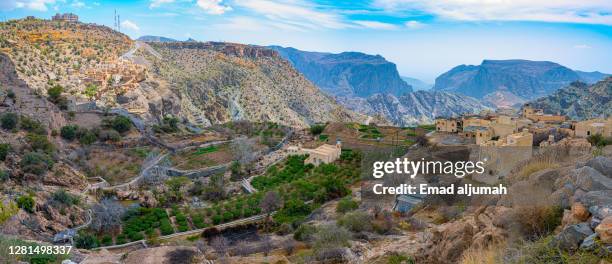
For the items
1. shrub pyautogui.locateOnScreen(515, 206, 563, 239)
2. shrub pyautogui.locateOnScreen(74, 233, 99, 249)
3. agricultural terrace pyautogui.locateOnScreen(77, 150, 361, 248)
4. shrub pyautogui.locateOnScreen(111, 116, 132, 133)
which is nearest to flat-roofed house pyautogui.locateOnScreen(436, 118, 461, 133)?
agricultural terrace pyautogui.locateOnScreen(77, 150, 361, 248)

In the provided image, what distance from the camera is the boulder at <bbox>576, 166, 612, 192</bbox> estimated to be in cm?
617

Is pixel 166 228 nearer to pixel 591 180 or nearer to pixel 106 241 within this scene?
pixel 106 241

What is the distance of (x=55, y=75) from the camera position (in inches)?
1812

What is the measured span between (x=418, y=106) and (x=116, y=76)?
11537 cm

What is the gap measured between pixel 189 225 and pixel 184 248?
9.67m

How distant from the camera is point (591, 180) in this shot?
6.27m

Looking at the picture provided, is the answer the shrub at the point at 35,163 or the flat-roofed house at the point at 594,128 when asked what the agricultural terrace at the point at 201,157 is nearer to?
the shrub at the point at 35,163

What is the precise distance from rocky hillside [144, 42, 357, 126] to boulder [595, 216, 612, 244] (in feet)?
173

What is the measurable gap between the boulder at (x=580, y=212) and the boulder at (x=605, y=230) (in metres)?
0.84

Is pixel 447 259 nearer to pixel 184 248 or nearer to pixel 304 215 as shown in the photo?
pixel 184 248

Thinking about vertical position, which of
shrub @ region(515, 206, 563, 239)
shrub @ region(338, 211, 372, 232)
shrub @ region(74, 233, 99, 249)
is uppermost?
shrub @ region(515, 206, 563, 239)

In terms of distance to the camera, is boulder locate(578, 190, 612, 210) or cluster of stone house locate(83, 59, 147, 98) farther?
cluster of stone house locate(83, 59, 147, 98)

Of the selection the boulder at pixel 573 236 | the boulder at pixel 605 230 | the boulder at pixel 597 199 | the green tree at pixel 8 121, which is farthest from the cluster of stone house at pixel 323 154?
the boulder at pixel 605 230

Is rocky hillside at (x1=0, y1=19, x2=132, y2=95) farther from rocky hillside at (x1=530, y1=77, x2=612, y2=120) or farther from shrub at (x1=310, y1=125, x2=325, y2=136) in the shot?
rocky hillside at (x1=530, y1=77, x2=612, y2=120)
